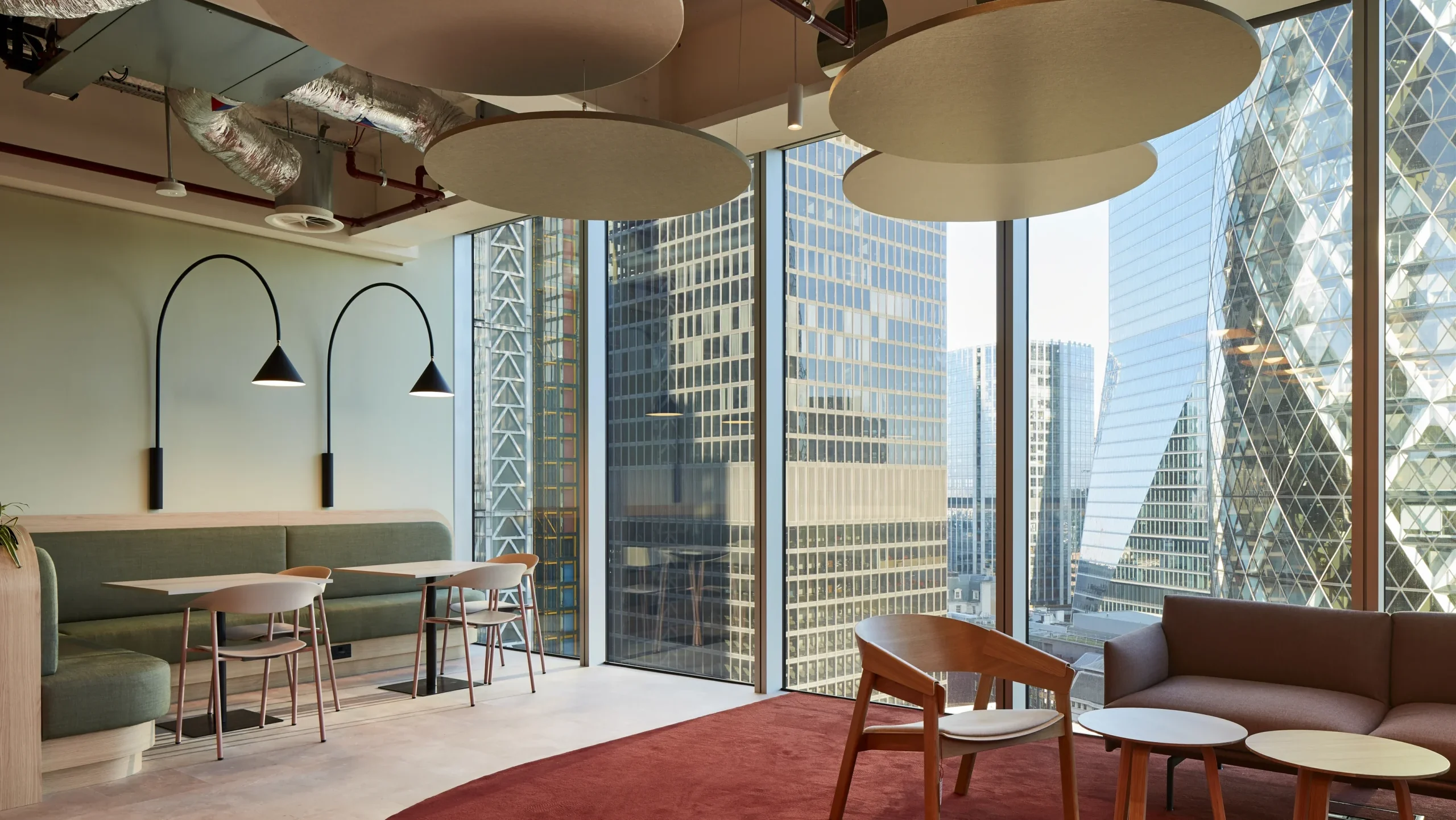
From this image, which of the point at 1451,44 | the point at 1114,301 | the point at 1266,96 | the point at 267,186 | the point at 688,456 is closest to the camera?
the point at 1451,44

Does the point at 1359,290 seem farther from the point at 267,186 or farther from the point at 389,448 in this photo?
the point at 389,448

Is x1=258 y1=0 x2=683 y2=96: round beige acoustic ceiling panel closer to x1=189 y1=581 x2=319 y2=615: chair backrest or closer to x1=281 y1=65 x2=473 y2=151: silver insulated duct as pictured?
x1=281 y1=65 x2=473 y2=151: silver insulated duct

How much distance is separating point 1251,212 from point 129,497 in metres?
6.97

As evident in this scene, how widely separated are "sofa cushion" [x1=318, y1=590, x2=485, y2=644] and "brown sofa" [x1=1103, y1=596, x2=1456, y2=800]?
478cm

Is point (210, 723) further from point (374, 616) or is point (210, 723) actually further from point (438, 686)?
point (374, 616)

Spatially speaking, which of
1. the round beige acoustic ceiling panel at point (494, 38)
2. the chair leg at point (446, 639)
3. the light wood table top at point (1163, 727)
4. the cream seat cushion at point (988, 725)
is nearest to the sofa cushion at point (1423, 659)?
the light wood table top at point (1163, 727)

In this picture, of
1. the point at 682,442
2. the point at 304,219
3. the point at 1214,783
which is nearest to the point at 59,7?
Answer: the point at 304,219

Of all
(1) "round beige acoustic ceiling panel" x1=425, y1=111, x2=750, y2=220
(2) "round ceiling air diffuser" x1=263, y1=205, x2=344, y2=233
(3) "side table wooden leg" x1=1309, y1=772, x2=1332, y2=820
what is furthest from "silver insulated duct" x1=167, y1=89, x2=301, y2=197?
(3) "side table wooden leg" x1=1309, y1=772, x2=1332, y2=820

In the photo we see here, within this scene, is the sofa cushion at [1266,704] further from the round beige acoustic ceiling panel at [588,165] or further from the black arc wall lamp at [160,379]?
the black arc wall lamp at [160,379]

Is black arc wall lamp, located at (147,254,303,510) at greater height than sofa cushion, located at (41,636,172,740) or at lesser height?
greater

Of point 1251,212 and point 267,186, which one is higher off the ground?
point 267,186

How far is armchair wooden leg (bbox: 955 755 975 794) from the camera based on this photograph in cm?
395

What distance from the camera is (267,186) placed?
6.20 meters

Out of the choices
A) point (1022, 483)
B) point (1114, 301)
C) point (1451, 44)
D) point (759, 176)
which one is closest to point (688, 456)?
point (759, 176)
